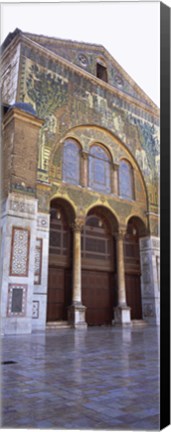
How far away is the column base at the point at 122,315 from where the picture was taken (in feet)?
38.9

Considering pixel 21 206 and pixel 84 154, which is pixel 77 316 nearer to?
pixel 21 206

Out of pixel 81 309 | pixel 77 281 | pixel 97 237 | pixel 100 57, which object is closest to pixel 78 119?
pixel 100 57

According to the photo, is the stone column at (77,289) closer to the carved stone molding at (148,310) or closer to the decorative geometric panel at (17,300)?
the decorative geometric panel at (17,300)

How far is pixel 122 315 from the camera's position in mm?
11883

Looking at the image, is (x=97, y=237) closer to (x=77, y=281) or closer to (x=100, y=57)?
(x=77, y=281)

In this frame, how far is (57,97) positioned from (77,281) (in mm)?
5999

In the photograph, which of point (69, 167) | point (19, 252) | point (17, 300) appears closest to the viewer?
point (17, 300)

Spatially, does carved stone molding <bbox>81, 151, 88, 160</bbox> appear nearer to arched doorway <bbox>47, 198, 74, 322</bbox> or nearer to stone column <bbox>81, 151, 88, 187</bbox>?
stone column <bbox>81, 151, 88, 187</bbox>

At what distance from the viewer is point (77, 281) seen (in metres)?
10.9

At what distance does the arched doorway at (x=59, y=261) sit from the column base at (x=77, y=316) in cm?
33

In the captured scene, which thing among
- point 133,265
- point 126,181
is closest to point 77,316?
point 133,265

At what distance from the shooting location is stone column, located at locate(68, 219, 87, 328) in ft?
34.5

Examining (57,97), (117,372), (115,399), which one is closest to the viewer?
(115,399)

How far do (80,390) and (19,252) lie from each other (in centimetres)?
588
